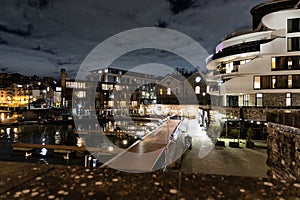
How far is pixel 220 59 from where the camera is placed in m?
28.3

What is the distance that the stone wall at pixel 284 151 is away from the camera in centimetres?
776

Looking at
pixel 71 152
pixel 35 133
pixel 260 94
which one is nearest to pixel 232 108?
pixel 260 94

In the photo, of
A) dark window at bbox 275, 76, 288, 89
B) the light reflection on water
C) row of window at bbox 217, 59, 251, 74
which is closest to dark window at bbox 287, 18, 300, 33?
dark window at bbox 275, 76, 288, 89

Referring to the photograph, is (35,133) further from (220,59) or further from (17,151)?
(220,59)

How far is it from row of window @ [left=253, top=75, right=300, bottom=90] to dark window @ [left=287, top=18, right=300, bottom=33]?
4736 mm

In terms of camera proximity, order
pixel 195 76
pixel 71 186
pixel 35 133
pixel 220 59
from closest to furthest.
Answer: pixel 71 186 → pixel 220 59 → pixel 35 133 → pixel 195 76

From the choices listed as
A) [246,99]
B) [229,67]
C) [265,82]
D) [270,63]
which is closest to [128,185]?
[270,63]

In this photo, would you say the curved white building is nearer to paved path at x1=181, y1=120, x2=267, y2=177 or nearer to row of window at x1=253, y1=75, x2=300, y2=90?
row of window at x1=253, y1=75, x2=300, y2=90

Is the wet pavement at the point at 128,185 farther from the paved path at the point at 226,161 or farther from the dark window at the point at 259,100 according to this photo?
the dark window at the point at 259,100

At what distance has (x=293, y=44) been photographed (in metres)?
21.7

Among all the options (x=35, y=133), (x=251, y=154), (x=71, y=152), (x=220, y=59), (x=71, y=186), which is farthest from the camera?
(x=35, y=133)

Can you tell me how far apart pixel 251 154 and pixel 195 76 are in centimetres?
2879

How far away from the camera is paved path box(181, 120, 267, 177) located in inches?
513

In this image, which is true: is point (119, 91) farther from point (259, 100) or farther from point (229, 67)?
point (259, 100)
